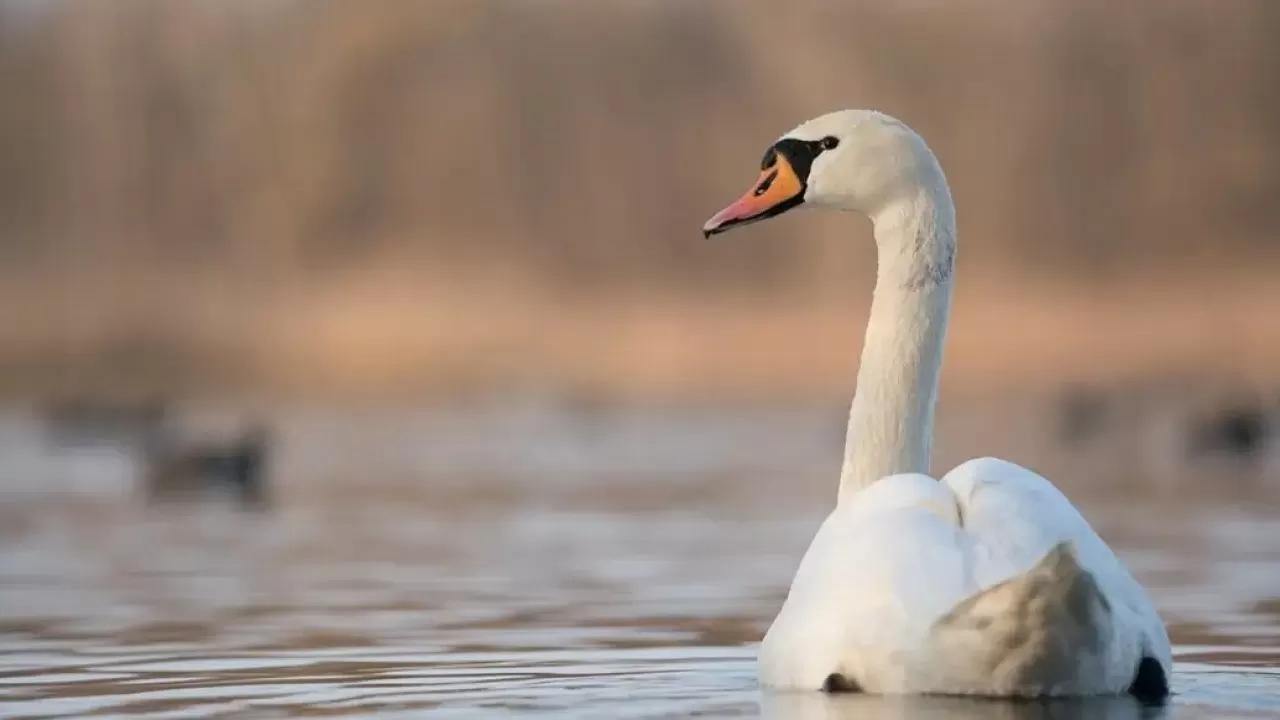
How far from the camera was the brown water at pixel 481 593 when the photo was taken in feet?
26.8

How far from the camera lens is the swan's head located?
8.74 meters

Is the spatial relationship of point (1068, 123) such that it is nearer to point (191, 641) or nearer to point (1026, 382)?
point (1026, 382)

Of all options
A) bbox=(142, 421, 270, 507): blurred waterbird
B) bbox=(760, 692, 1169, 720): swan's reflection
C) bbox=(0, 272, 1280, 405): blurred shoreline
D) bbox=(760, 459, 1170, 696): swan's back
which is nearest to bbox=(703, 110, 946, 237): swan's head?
bbox=(760, 459, 1170, 696): swan's back

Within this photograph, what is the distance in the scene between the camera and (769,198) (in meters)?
8.93

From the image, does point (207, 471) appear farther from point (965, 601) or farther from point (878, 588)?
point (965, 601)

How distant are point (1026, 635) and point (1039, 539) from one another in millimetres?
236

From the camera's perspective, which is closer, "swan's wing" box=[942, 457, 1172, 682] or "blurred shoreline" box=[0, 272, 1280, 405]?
"swan's wing" box=[942, 457, 1172, 682]

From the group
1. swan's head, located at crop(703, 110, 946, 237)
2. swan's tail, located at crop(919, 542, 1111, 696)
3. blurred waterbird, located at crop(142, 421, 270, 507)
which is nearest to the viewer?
swan's tail, located at crop(919, 542, 1111, 696)

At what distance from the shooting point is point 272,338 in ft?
243

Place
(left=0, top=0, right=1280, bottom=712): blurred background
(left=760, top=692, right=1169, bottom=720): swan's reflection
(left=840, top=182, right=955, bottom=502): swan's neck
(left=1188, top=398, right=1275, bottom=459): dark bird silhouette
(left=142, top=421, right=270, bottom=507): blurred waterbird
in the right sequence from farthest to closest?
(left=0, top=0, right=1280, bottom=712): blurred background < (left=1188, top=398, right=1275, bottom=459): dark bird silhouette < (left=142, top=421, right=270, bottom=507): blurred waterbird < (left=840, top=182, right=955, bottom=502): swan's neck < (left=760, top=692, right=1169, bottom=720): swan's reflection

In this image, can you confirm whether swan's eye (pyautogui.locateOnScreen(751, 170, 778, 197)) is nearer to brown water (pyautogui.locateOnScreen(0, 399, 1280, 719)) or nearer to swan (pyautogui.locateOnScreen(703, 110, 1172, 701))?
swan (pyautogui.locateOnScreen(703, 110, 1172, 701))

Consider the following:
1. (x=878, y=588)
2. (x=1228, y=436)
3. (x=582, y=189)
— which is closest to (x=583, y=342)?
(x=582, y=189)

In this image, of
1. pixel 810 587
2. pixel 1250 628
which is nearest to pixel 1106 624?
pixel 810 587

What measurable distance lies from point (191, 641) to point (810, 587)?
10.7 feet
